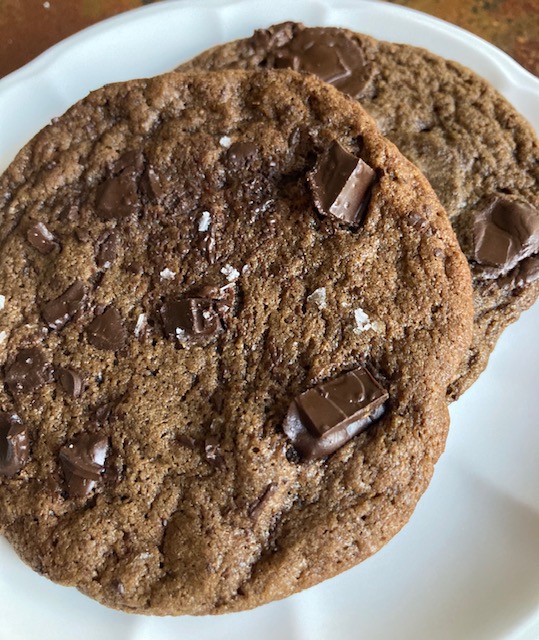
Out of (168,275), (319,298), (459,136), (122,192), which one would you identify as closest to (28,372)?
(168,275)

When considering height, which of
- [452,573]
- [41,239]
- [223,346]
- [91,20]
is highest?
[91,20]

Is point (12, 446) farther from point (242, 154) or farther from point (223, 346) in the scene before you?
point (242, 154)

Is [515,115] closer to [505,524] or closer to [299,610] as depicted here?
[505,524]

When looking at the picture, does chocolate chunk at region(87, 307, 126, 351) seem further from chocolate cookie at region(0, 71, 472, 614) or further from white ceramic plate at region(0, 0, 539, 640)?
white ceramic plate at region(0, 0, 539, 640)

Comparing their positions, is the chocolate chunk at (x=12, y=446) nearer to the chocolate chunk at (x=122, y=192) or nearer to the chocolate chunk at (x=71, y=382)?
the chocolate chunk at (x=71, y=382)

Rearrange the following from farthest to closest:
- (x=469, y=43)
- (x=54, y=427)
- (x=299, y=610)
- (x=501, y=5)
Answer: (x=501, y=5)
(x=469, y=43)
(x=299, y=610)
(x=54, y=427)

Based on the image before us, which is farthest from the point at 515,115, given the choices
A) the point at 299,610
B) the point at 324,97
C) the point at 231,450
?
the point at 299,610
